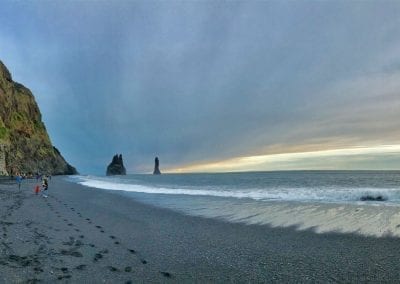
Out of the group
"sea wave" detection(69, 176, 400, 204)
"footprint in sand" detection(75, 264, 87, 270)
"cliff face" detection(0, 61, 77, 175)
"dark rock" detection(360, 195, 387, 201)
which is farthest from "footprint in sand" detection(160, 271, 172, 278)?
"cliff face" detection(0, 61, 77, 175)

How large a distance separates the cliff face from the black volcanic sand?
64828 mm

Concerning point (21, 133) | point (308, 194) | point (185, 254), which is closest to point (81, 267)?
point (185, 254)

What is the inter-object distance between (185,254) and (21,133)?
95.6 m

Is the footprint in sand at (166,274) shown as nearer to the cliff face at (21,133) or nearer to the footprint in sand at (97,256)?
the footprint in sand at (97,256)

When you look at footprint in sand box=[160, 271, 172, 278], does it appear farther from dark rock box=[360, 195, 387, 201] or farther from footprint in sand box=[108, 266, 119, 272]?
dark rock box=[360, 195, 387, 201]

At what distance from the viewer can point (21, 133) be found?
88562 millimetres

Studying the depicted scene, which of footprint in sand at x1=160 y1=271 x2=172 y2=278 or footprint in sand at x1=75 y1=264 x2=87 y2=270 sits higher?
footprint in sand at x1=75 y1=264 x2=87 y2=270

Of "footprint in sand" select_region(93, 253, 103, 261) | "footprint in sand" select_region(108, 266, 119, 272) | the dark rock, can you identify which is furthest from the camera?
the dark rock

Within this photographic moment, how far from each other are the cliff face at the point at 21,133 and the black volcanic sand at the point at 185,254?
213ft

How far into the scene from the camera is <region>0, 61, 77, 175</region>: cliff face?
74.4m

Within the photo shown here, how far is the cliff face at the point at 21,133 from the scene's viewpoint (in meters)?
74.4

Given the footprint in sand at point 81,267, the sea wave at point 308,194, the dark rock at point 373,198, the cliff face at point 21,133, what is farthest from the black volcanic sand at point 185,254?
the cliff face at point 21,133

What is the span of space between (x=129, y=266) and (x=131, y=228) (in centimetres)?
556

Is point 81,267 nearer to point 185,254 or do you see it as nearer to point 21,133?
point 185,254
